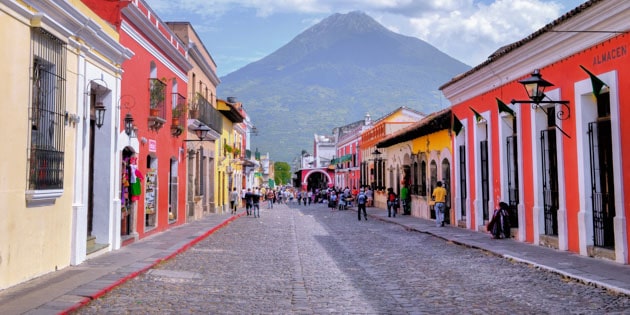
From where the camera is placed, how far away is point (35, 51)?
8305 mm

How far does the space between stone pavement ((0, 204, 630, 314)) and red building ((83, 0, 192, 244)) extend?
1.09 metres

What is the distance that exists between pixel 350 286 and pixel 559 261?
14.4ft

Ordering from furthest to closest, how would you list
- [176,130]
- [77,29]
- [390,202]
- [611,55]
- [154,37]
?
[390,202] < [176,130] < [154,37] < [611,55] < [77,29]

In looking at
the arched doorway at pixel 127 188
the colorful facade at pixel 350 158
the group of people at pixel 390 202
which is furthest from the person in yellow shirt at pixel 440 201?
the colorful facade at pixel 350 158

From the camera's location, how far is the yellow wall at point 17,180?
745 centimetres

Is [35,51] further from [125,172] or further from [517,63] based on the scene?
[517,63]

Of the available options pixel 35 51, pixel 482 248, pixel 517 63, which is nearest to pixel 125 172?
pixel 35 51

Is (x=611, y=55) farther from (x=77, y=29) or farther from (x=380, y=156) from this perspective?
(x=380, y=156)

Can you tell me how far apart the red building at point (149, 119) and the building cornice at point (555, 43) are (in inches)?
351

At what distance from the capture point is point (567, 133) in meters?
11.9

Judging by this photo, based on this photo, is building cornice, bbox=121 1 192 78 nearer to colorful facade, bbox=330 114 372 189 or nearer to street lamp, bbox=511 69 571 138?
street lamp, bbox=511 69 571 138

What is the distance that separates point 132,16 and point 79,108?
4.26m

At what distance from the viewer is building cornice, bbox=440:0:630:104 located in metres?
10.1

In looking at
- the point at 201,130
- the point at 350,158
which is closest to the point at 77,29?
the point at 201,130
